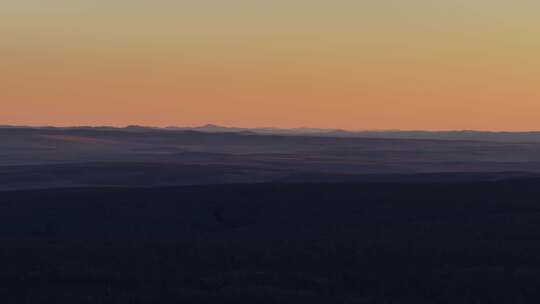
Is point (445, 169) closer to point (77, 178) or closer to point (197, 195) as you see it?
point (77, 178)

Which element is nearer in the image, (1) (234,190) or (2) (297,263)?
(2) (297,263)

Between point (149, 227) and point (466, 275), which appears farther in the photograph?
point (149, 227)

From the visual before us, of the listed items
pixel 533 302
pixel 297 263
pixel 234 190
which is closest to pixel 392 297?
pixel 533 302

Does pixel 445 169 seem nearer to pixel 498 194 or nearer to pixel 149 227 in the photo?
pixel 498 194

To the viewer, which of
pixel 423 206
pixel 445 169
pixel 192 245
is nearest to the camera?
pixel 192 245

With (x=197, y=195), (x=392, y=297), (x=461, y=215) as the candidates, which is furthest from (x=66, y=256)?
(x=197, y=195)

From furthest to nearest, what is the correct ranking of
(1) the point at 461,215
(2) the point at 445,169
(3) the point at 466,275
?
1. (2) the point at 445,169
2. (1) the point at 461,215
3. (3) the point at 466,275
